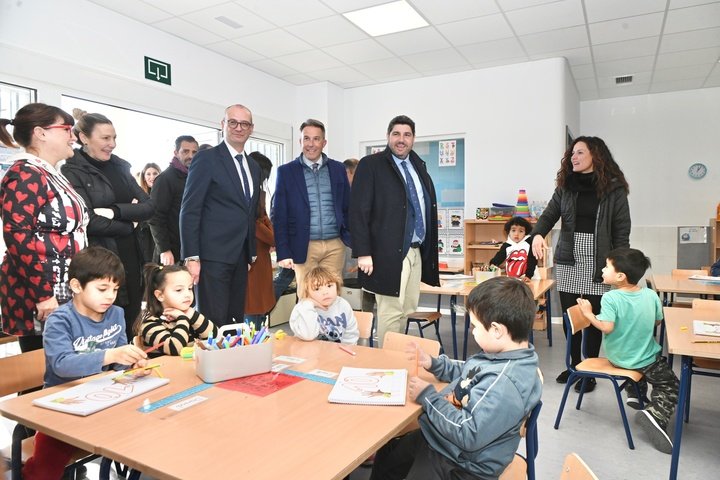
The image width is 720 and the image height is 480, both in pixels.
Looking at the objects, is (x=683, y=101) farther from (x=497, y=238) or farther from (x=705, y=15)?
(x=497, y=238)

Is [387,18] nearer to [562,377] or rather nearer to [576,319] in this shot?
[576,319]

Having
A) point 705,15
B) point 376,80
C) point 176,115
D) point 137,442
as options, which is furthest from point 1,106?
point 705,15

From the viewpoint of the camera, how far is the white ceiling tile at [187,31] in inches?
178

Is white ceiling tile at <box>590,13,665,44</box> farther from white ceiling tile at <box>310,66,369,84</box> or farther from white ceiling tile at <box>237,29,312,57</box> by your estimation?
white ceiling tile at <box>237,29,312,57</box>

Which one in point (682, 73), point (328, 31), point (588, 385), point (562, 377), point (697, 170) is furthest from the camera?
point (697, 170)

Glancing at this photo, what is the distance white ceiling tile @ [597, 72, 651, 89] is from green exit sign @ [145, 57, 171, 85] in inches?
207

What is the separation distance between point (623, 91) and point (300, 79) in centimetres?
456

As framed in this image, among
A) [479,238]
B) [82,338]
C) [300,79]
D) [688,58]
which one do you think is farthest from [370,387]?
[688,58]

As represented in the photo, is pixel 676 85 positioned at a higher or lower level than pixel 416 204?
higher

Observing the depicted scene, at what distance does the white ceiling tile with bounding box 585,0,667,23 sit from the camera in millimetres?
4188

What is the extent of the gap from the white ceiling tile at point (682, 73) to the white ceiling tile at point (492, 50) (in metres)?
2.06

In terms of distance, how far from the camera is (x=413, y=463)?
154 cm

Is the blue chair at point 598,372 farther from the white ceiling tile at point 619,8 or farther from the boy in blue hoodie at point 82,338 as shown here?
the white ceiling tile at point 619,8

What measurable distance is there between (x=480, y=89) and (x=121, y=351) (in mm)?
5627
